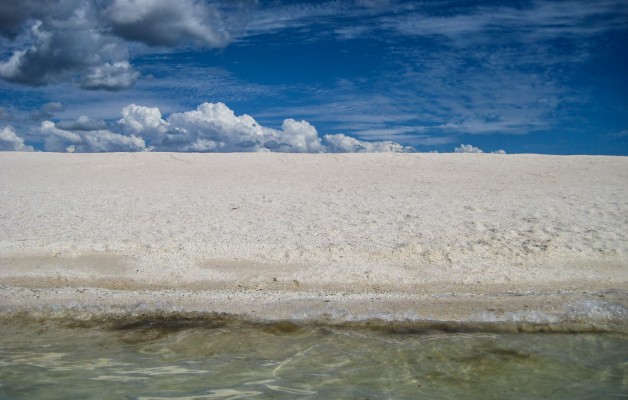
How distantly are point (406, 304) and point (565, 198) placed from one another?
27.7 ft

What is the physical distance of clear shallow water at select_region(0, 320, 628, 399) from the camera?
17.1ft

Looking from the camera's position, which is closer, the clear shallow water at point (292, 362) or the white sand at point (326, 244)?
the clear shallow water at point (292, 362)

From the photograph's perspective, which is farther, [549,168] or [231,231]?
[549,168]

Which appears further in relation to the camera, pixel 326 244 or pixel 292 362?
pixel 326 244

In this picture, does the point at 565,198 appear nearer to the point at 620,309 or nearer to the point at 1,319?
the point at 620,309

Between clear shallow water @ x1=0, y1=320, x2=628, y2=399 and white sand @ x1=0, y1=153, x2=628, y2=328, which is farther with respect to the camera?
white sand @ x1=0, y1=153, x2=628, y2=328

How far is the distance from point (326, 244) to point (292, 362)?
480cm

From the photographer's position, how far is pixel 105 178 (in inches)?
735

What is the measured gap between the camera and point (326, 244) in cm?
1073

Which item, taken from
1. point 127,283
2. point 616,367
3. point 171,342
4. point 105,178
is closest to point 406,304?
point 616,367

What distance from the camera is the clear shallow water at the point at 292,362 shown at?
17.1 feet

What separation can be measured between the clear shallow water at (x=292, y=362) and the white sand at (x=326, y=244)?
0.70 meters

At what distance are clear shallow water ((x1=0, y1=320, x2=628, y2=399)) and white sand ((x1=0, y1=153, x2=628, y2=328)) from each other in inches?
27.5

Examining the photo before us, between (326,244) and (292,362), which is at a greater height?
(326,244)
